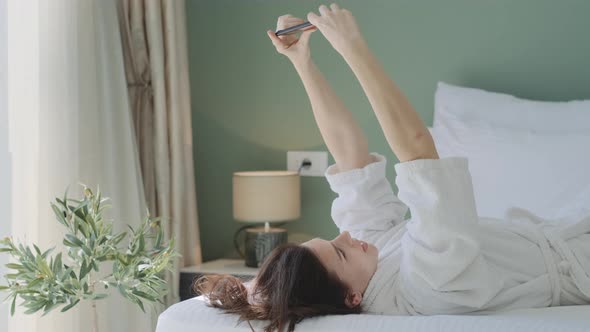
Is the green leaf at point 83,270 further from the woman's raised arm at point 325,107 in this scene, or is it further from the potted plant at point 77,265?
the woman's raised arm at point 325,107

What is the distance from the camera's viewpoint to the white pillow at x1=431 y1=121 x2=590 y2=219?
2525 millimetres

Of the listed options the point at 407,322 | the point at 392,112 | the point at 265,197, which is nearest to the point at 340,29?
the point at 392,112

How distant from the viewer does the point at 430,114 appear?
3.16 metres

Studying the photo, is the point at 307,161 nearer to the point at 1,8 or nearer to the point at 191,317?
the point at 1,8

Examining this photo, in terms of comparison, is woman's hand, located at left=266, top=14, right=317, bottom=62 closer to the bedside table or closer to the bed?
the bed

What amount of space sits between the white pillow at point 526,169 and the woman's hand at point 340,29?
1.01 m

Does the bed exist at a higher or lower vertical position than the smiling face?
higher

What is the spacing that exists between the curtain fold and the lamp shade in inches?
15.2

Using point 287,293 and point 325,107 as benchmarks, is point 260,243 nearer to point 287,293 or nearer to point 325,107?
point 325,107

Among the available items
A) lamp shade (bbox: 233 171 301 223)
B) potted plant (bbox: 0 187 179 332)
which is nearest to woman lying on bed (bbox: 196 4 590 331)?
potted plant (bbox: 0 187 179 332)

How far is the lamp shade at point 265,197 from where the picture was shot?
10.3 feet

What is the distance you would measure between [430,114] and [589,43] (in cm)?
62

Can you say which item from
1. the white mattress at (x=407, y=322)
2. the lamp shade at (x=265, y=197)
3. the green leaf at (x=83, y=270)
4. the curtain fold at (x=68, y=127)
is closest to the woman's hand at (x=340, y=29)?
the white mattress at (x=407, y=322)

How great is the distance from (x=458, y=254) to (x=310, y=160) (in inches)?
72.3
